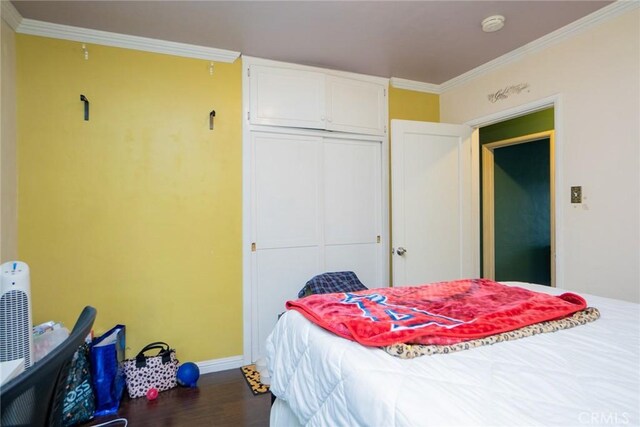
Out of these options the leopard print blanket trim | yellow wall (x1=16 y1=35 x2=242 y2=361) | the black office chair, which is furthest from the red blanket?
yellow wall (x1=16 y1=35 x2=242 y2=361)

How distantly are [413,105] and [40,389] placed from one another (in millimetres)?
3453

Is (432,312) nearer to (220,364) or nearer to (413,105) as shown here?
(220,364)

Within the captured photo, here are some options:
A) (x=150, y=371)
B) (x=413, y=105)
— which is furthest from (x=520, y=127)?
(x=150, y=371)

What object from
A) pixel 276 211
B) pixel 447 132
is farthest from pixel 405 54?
pixel 276 211

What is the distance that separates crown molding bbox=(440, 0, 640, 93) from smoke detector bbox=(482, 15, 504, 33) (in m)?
0.44

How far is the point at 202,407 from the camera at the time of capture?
2.16 m

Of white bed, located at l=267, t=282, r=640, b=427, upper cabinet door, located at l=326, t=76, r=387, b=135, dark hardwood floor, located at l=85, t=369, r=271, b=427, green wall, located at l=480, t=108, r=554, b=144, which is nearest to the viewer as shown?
white bed, located at l=267, t=282, r=640, b=427

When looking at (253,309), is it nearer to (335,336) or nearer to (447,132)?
(335,336)

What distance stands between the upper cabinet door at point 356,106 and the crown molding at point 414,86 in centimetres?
15

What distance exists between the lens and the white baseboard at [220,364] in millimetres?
2631

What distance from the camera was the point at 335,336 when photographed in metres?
1.19

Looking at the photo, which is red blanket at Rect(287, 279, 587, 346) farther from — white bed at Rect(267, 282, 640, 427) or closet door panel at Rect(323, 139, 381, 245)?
closet door panel at Rect(323, 139, 381, 245)

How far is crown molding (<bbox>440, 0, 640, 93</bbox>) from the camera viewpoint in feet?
6.72

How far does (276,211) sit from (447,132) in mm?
1791
